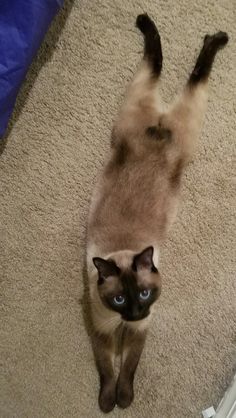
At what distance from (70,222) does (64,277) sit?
0.20 meters

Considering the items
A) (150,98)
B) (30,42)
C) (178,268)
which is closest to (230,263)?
(178,268)

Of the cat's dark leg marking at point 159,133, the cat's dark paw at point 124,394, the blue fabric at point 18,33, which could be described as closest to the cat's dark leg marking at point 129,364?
the cat's dark paw at point 124,394

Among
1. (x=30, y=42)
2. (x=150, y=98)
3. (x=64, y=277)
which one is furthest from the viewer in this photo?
(x=64, y=277)

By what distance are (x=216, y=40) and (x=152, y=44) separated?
23 cm

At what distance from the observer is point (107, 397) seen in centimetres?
164

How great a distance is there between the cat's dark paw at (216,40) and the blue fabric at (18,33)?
1.74ft

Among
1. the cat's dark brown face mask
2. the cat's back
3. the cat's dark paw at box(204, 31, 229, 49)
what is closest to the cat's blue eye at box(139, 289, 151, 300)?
the cat's dark brown face mask

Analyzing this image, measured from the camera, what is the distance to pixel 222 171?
1.72m

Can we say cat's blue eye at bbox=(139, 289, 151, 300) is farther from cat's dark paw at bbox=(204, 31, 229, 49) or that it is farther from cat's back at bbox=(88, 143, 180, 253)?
cat's dark paw at bbox=(204, 31, 229, 49)

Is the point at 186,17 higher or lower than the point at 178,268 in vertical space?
higher

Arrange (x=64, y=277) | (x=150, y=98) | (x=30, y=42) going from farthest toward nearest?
(x=64, y=277) < (x=150, y=98) < (x=30, y=42)

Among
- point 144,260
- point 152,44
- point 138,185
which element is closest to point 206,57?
point 152,44

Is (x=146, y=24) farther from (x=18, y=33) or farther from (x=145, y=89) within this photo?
(x=18, y=33)

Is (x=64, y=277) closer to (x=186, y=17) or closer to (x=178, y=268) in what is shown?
(x=178, y=268)
